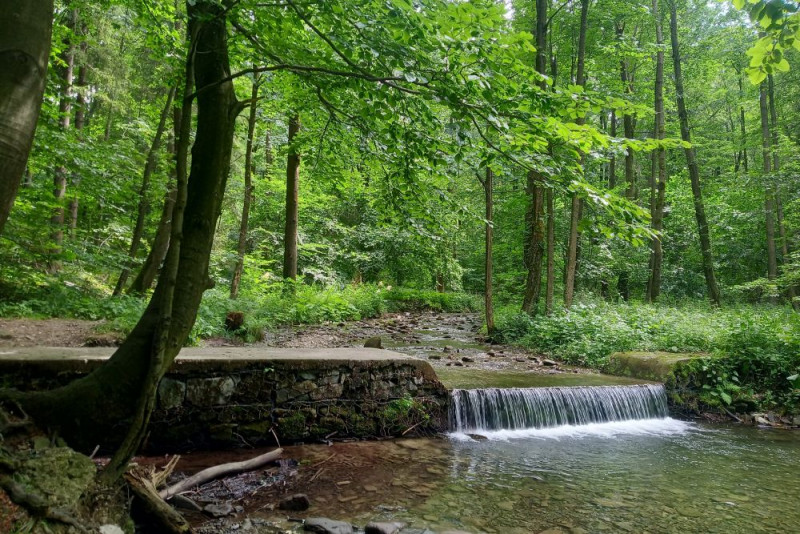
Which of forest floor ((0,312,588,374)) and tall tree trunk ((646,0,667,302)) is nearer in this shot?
forest floor ((0,312,588,374))

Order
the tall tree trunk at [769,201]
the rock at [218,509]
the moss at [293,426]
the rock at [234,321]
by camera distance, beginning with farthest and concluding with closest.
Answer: the tall tree trunk at [769,201] < the rock at [234,321] < the moss at [293,426] < the rock at [218,509]

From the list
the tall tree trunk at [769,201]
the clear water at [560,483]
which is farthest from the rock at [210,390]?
the tall tree trunk at [769,201]

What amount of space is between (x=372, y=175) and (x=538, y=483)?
158 inches

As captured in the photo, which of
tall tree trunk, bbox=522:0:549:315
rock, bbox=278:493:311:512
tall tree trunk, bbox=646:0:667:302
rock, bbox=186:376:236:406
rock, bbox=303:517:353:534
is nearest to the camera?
rock, bbox=303:517:353:534

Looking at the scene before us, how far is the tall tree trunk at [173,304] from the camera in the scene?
3066mm

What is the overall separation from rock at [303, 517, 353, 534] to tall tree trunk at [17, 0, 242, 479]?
1.40 meters

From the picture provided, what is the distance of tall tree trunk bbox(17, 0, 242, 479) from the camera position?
10.1 ft

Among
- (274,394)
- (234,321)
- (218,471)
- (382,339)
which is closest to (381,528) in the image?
(218,471)

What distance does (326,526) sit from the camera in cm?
338

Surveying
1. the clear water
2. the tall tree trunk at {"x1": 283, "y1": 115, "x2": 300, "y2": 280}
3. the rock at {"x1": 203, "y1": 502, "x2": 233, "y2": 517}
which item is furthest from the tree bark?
the rock at {"x1": 203, "y1": 502, "x2": 233, "y2": 517}

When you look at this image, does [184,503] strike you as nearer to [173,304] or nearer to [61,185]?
[173,304]

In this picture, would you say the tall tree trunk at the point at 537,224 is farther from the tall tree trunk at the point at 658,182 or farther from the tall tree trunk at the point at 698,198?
the tall tree trunk at the point at 698,198

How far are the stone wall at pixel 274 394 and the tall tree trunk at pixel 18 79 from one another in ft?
10.6

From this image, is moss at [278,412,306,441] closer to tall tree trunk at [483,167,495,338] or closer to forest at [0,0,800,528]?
forest at [0,0,800,528]
